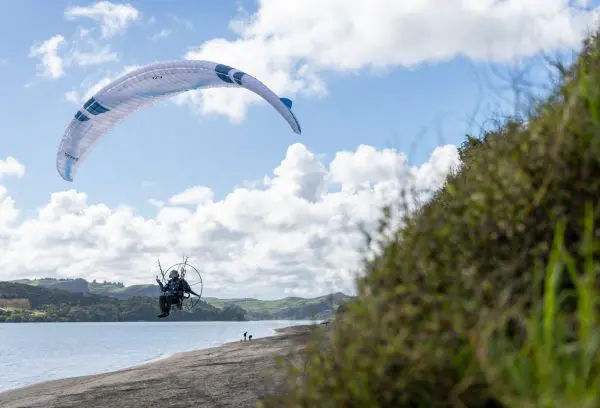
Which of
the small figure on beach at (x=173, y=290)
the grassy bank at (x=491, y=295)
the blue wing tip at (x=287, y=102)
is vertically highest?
the blue wing tip at (x=287, y=102)

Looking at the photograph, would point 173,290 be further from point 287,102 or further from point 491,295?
point 491,295

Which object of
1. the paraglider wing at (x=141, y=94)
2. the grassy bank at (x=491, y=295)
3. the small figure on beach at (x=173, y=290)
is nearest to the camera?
the grassy bank at (x=491, y=295)

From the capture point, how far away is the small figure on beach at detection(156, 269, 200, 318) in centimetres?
2273

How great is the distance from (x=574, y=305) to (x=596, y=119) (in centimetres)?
128

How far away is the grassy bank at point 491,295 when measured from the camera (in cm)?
334

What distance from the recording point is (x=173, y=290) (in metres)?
22.8

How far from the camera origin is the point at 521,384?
3.08 meters

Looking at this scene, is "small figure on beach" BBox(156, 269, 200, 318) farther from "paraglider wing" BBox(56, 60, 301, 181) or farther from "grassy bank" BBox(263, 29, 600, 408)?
"grassy bank" BBox(263, 29, 600, 408)

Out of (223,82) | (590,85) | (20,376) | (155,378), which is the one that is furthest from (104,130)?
(20,376)

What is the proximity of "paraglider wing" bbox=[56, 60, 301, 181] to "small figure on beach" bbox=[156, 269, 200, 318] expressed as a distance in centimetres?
874

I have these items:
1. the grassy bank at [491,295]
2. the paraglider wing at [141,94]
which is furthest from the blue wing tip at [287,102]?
the grassy bank at [491,295]

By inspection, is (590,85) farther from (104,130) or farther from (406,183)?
(104,130)

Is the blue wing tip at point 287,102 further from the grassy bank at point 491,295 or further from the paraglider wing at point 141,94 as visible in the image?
the grassy bank at point 491,295

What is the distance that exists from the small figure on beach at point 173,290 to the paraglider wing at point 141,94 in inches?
344
